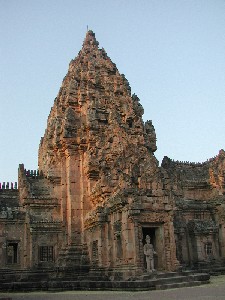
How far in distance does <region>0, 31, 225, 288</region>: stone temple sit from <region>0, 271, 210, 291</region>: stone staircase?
0.56 metres

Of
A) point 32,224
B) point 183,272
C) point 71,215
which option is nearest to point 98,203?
point 71,215

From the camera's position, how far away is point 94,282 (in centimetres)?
1758

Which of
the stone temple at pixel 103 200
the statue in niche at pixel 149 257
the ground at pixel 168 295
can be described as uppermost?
the stone temple at pixel 103 200

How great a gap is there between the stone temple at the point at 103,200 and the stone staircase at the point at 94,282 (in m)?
0.56

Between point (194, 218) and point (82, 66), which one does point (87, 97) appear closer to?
point (82, 66)

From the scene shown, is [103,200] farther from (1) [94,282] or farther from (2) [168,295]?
(2) [168,295]

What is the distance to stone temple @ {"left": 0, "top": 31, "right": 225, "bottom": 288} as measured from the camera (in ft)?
59.5

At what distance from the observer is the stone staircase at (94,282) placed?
609 inches

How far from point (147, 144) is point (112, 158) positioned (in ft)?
10.8

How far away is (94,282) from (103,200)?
193 inches

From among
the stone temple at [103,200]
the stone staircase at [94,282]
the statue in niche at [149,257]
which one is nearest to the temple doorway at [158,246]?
the stone temple at [103,200]

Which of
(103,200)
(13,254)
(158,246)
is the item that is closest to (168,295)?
(158,246)

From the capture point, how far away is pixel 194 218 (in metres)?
27.3

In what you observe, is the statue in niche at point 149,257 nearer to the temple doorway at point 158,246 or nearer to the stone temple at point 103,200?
the stone temple at point 103,200
